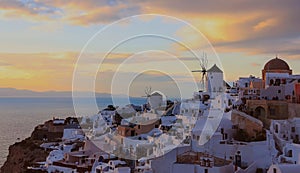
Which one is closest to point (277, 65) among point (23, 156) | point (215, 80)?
point (215, 80)

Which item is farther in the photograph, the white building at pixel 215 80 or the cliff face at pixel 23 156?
the white building at pixel 215 80

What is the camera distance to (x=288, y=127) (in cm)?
1502

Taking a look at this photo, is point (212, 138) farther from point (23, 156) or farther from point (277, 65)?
point (23, 156)

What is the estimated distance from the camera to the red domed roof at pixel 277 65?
2283 cm

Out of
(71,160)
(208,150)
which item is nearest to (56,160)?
(71,160)

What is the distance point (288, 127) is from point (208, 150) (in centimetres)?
288

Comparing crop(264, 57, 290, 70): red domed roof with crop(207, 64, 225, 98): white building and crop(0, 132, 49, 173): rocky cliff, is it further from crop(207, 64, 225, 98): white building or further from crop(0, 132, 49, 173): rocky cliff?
crop(0, 132, 49, 173): rocky cliff

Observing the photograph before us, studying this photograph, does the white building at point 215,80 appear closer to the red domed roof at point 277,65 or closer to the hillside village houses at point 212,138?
the hillside village houses at point 212,138

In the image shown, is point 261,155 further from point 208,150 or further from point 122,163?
point 122,163

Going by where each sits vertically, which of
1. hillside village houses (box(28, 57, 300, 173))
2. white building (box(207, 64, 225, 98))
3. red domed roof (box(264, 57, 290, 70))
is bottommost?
hillside village houses (box(28, 57, 300, 173))

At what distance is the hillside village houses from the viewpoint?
1315cm

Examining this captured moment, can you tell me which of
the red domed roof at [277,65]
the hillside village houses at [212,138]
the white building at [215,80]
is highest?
the red domed roof at [277,65]

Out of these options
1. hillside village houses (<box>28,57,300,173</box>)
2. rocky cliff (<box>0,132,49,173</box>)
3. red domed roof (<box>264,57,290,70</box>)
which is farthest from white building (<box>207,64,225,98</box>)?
rocky cliff (<box>0,132,49,173</box>)

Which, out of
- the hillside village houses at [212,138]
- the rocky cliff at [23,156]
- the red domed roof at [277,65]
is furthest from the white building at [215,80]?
the rocky cliff at [23,156]
